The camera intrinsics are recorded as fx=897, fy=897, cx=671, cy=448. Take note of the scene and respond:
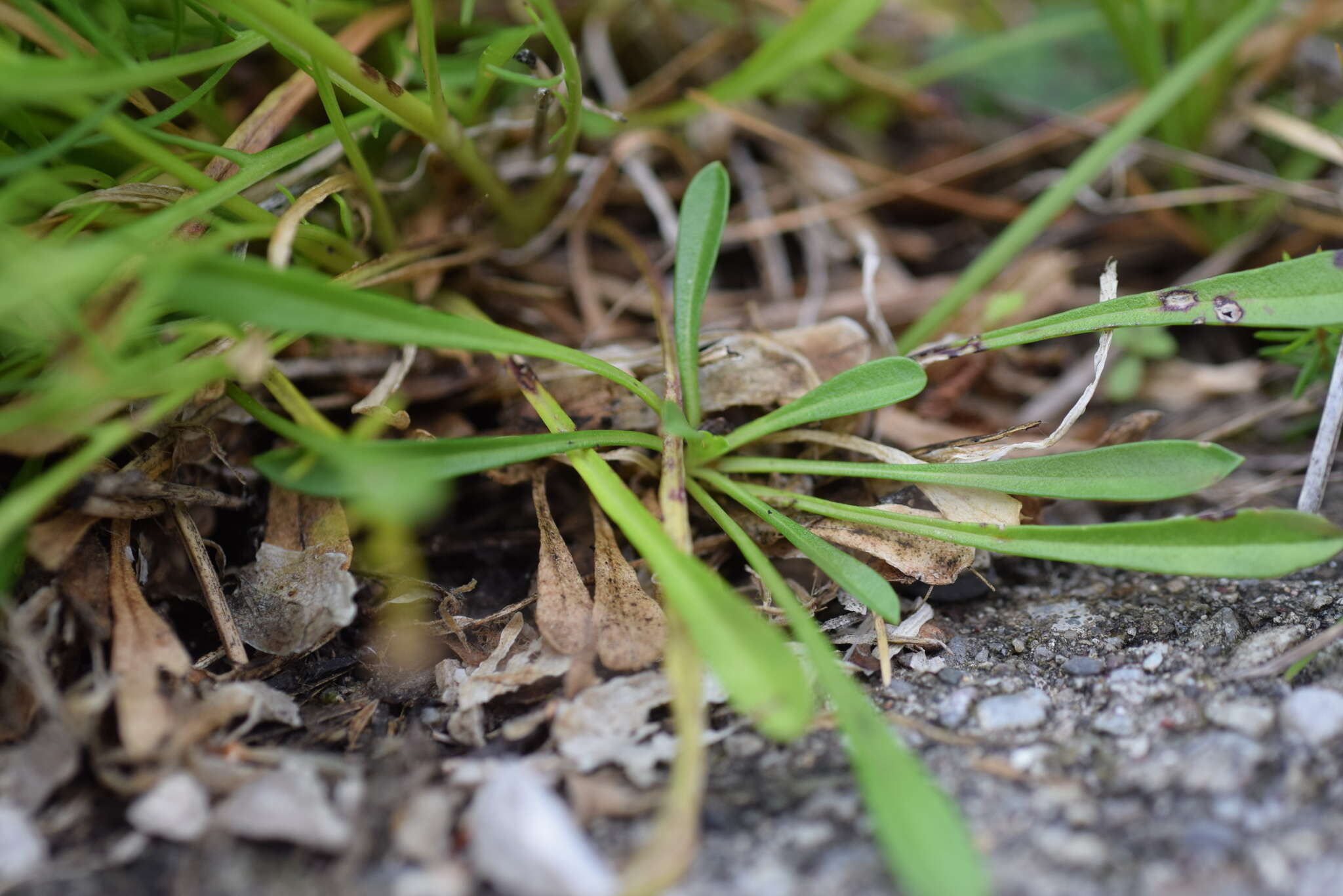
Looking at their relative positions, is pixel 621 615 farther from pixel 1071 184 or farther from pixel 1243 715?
pixel 1071 184

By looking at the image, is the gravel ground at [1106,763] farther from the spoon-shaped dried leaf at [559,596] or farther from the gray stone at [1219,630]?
the spoon-shaped dried leaf at [559,596]

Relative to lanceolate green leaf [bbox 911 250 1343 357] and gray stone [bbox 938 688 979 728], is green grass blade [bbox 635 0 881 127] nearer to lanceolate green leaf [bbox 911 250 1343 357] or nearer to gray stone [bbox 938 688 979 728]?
lanceolate green leaf [bbox 911 250 1343 357]

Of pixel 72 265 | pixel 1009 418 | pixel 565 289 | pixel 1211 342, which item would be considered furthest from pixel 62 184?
pixel 1211 342

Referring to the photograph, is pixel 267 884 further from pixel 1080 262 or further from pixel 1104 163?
pixel 1080 262

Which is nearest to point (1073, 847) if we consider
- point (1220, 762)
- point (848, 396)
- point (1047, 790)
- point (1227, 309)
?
point (1047, 790)

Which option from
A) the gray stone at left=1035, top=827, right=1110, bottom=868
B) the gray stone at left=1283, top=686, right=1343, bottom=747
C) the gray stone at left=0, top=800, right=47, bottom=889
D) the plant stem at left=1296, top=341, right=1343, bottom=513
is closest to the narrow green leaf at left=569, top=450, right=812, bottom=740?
the gray stone at left=1035, top=827, right=1110, bottom=868
